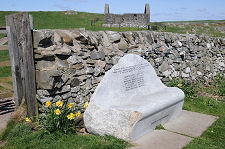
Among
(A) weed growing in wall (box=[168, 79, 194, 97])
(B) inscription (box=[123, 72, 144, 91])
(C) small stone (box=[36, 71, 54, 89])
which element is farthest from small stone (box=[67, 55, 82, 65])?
(A) weed growing in wall (box=[168, 79, 194, 97])

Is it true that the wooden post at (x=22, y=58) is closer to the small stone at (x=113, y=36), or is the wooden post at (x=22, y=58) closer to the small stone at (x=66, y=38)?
the small stone at (x=66, y=38)

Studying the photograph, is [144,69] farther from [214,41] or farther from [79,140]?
[214,41]

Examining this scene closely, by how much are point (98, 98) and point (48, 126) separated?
92 cm

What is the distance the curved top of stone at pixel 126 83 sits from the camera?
3947 mm

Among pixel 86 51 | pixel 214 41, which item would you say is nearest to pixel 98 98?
pixel 86 51

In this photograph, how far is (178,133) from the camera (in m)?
4.00

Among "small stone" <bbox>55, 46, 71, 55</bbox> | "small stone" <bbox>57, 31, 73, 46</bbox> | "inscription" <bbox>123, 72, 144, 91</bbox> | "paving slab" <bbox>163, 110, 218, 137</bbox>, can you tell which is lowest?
"paving slab" <bbox>163, 110, 218, 137</bbox>

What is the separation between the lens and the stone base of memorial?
354cm

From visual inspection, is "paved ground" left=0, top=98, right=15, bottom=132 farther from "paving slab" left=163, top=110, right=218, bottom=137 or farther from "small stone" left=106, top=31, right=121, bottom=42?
"paving slab" left=163, top=110, right=218, bottom=137

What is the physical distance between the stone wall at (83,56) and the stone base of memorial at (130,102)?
0.36 metres

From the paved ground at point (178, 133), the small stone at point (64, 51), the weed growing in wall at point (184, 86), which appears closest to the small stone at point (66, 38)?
the small stone at point (64, 51)

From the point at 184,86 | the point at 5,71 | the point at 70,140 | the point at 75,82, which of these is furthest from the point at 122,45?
the point at 5,71

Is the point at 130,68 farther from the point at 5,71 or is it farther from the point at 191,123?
the point at 5,71

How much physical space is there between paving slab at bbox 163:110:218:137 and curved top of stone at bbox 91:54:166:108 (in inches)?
29.2
